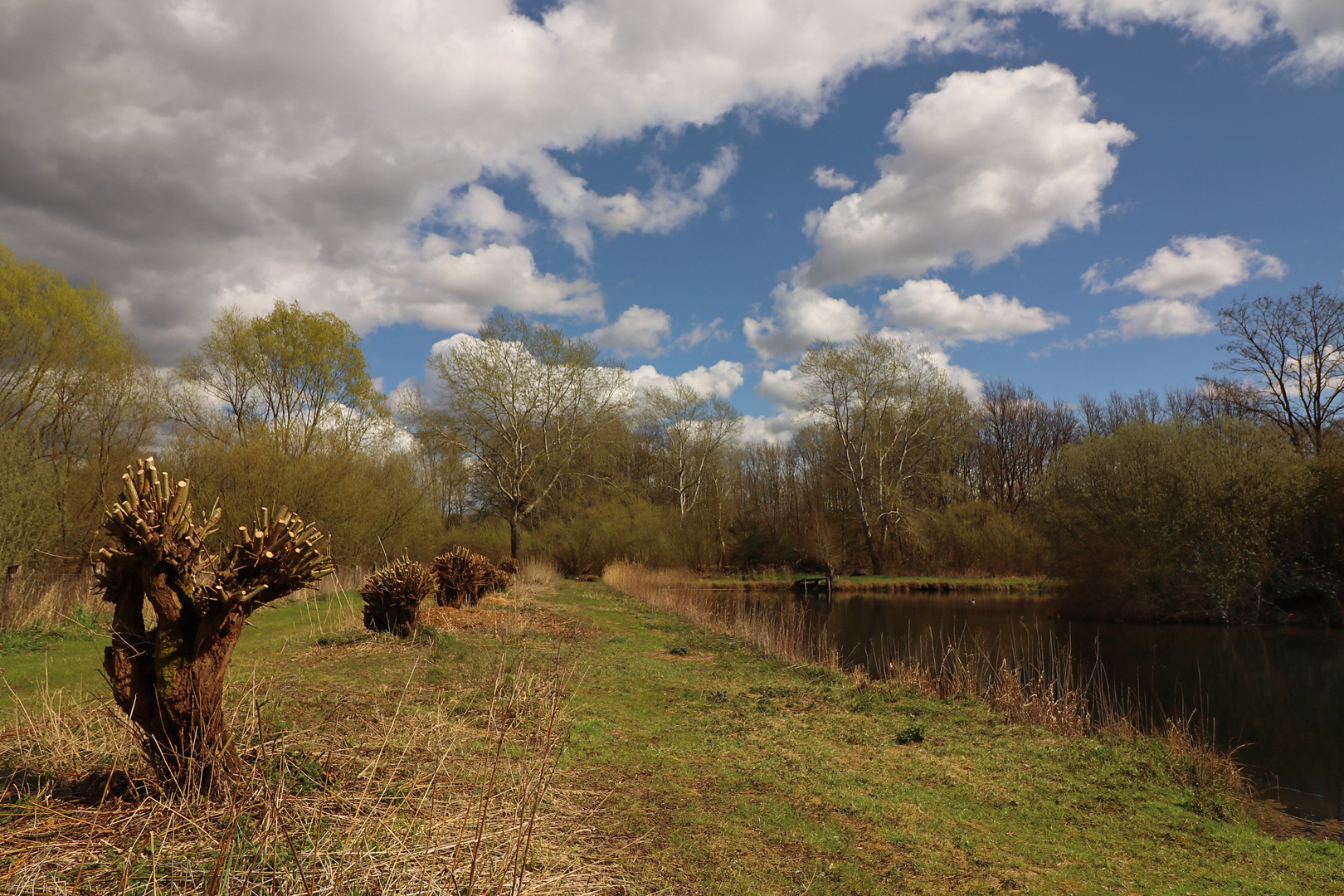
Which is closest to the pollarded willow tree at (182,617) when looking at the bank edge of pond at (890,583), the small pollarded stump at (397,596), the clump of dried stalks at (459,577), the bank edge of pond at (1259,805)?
the small pollarded stump at (397,596)

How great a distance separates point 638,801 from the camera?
453cm

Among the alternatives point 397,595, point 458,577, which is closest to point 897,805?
point 397,595

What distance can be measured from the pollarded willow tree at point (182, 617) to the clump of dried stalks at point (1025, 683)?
7.34 m

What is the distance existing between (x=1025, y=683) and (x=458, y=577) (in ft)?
34.2

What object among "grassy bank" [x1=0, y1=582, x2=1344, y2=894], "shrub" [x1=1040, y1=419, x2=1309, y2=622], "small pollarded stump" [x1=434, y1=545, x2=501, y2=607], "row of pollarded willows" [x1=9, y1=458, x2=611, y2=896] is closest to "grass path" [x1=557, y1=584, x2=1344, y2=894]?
"grassy bank" [x1=0, y1=582, x2=1344, y2=894]

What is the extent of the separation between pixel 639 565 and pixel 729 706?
69.2 ft

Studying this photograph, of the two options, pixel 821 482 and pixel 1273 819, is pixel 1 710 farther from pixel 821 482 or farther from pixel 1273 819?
pixel 821 482

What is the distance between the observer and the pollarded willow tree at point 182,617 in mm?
3133

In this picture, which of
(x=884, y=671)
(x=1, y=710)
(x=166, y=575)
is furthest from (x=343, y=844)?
(x=884, y=671)

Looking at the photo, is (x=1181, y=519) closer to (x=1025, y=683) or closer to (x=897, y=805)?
(x=1025, y=683)

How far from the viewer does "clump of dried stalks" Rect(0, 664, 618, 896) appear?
2.59 metres

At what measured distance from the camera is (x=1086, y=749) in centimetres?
668

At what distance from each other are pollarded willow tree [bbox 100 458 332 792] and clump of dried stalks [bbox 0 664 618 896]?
15 centimetres

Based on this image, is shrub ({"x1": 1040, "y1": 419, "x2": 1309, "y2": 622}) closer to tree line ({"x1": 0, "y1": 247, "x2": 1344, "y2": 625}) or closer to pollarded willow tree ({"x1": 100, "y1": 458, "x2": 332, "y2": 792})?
tree line ({"x1": 0, "y1": 247, "x2": 1344, "y2": 625})
